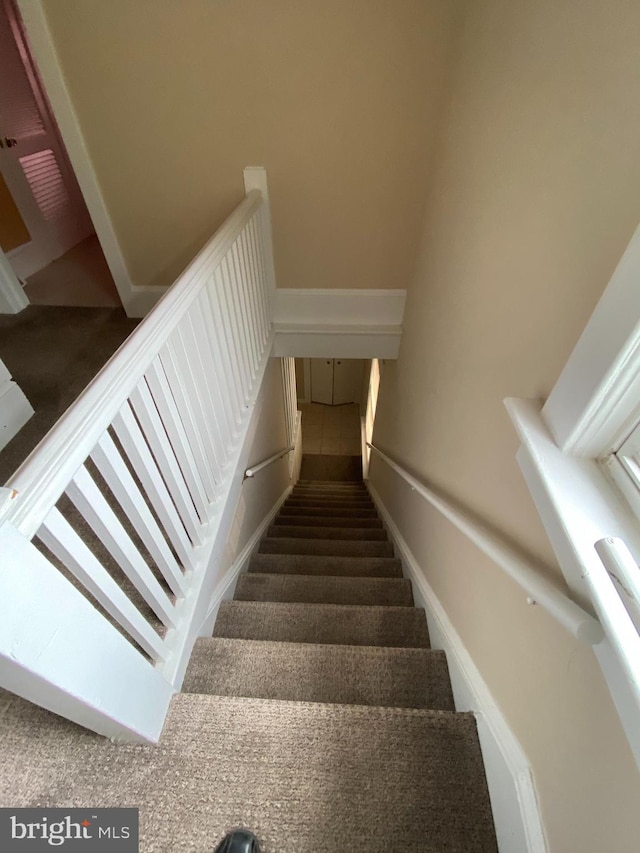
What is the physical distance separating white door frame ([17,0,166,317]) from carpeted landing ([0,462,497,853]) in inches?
87.7

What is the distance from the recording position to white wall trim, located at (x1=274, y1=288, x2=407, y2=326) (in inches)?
105

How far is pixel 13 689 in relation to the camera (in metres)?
0.70

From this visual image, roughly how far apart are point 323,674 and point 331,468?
4.65 m

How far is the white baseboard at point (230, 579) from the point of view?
5.20 feet

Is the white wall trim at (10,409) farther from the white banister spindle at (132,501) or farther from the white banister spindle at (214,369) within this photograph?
the white banister spindle at (132,501)

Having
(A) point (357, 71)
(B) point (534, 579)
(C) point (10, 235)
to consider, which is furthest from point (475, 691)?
(C) point (10, 235)

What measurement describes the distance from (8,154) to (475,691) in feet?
13.6

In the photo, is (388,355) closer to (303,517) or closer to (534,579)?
(303,517)

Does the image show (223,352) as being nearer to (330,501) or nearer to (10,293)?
(10,293)

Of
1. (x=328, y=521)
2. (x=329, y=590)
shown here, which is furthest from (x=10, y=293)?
(x=328, y=521)

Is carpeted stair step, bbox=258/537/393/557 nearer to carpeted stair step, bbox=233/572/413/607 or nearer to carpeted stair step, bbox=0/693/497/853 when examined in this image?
carpeted stair step, bbox=233/572/413/607

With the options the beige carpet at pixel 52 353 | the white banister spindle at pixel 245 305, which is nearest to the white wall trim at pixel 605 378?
the white banister spindle at pixel 245 305

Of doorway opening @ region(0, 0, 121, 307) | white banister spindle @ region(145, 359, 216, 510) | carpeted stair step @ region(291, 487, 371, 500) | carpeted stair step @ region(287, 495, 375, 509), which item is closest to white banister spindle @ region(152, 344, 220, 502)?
white banister spindle @ region(145, 359, 216, 510)

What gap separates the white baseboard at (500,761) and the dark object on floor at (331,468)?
4.40 m
